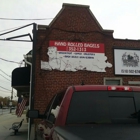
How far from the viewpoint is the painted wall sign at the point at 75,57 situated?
34.6 feet

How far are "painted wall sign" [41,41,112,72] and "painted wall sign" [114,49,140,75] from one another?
488 mm

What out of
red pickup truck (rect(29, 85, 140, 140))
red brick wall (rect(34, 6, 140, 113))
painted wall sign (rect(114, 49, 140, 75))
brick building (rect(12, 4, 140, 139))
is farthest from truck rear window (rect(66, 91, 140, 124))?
painted wall sign (rect(114, 49, 140, 75))

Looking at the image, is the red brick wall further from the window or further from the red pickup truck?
the red pickup truck

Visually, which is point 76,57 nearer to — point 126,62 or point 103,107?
point 126,62

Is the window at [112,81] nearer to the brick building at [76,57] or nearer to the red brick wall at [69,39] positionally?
the brick building at [76,57]

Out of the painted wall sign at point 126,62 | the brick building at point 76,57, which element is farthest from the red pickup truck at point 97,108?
the painted wall sign at point 126,62

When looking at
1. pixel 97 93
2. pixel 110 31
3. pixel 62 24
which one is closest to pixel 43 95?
pixel 62 24

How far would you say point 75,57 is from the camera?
10727 mm

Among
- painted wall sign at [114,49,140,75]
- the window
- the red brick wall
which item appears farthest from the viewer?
painted wall sign at [114,49,140,75]

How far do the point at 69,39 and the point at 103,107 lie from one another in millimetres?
8116

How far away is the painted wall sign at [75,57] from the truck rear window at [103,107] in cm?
746

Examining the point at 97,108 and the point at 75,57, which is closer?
the point at 97,108

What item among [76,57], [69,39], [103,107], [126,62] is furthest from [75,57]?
[103,107]

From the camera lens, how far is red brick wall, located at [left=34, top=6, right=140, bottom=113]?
10344 mm
